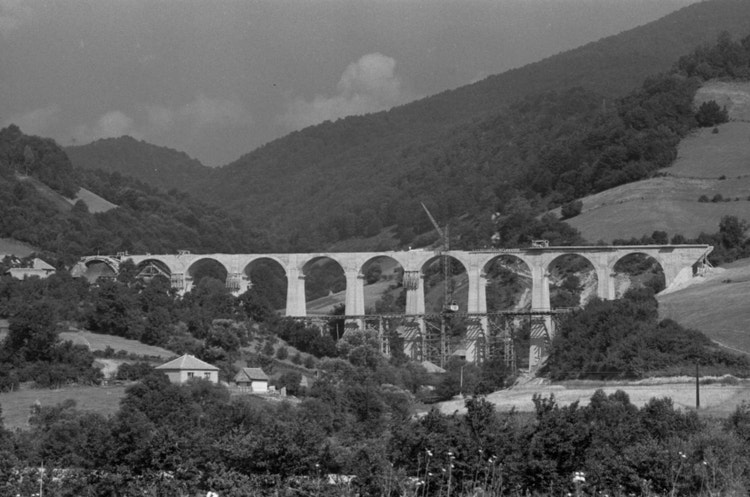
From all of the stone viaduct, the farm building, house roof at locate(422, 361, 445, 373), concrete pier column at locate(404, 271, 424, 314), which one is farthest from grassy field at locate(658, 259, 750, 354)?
the farm building

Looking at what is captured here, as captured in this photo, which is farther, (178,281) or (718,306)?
(178,281)

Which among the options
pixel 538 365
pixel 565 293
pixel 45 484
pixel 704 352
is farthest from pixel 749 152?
pixel 45 484

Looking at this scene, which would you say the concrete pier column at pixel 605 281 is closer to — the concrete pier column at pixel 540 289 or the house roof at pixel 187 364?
the concrete pier column at pixel 540 289

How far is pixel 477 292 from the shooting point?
94938mm

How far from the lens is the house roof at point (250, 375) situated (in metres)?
71.8

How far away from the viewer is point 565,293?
329ft

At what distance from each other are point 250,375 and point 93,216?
63.7 meters

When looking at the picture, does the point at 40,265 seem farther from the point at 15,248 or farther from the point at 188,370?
the point at 188,370

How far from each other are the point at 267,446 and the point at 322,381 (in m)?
30.9

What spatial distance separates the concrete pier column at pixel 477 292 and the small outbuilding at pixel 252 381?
23.9 meters

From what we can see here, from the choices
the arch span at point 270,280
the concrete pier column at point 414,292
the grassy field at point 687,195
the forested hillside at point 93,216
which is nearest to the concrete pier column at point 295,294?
the concrete pier column at point 414,292

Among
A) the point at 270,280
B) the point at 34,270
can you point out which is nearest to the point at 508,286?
the point at 34,270

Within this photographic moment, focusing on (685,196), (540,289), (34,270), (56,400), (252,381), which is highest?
(685,196)

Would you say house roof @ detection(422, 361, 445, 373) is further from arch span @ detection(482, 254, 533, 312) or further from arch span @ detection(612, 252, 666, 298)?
arch span @ detection(482, 254, 533, 312)
